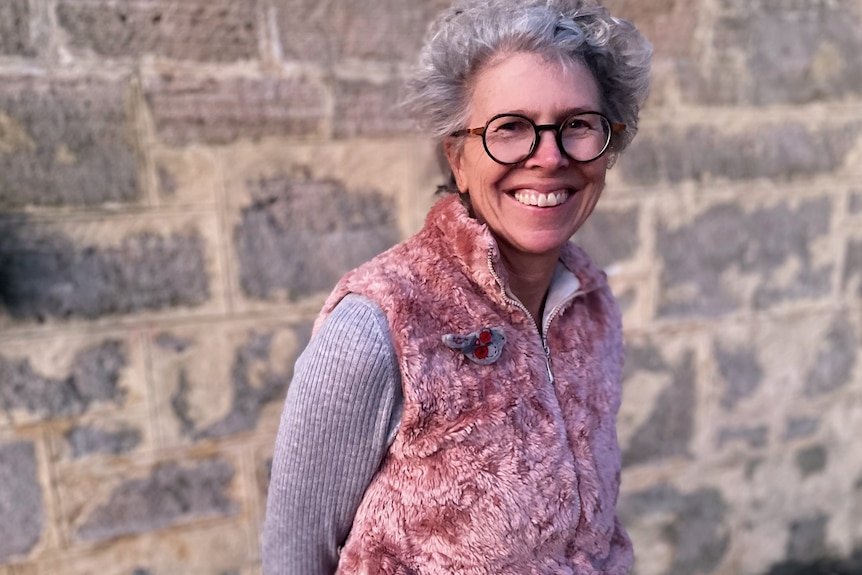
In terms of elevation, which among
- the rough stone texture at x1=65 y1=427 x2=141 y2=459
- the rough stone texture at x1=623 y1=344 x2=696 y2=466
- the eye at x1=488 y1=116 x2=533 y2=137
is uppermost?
the eye at x1=488 y1=116 x2=533 y2=137

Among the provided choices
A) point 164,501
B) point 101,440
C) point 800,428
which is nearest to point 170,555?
point 164,501

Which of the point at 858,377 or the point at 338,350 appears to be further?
the point at 858,377

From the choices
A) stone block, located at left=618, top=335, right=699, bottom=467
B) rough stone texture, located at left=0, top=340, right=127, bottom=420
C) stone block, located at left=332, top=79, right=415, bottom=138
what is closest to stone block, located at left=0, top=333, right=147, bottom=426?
rough stone texture, located at left=0, top=340, right=127, bottom=420

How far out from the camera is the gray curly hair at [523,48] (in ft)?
2.88

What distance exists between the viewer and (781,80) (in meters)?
1.96

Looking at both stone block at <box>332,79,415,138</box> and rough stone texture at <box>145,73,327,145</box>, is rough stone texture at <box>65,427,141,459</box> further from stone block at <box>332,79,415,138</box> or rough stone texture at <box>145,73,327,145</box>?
stone block at <box>332,79,415,138</box>

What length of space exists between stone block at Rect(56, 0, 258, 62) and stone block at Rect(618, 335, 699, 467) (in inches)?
58.5

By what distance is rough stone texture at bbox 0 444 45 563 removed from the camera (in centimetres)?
145

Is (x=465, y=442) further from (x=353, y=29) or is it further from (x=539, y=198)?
(x=353, y=29)

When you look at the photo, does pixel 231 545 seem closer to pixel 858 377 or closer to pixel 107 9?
pixel 107 9

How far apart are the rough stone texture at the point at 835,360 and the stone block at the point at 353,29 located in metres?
1.85

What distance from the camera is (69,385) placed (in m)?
1.46

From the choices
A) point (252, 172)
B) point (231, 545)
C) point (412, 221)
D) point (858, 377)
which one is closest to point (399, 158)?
point (412, 221)

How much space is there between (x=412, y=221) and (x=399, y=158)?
7.0 inches
